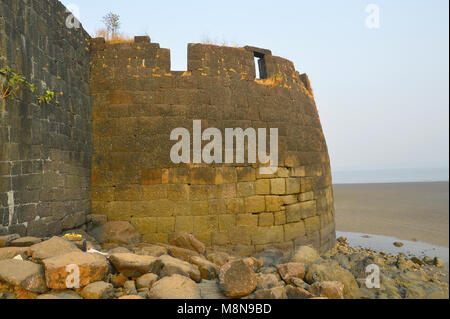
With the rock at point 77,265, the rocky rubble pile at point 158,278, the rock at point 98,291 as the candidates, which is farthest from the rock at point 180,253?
the rock at point 98,291

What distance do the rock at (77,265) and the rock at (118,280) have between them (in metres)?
0.18

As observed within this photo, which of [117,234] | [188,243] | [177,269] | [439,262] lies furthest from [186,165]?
[439,262]

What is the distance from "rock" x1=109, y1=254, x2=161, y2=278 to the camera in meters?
3.11

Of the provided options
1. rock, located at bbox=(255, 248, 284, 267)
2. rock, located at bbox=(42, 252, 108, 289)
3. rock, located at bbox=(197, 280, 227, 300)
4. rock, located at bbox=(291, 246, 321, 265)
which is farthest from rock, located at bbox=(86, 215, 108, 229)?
rock, located at bbox=(291, 246, 321, 265)

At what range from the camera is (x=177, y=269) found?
11.1ft

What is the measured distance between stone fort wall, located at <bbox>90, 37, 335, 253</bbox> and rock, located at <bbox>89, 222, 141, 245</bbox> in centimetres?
17

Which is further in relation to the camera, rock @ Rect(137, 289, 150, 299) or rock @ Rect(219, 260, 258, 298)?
rock @ Rect(219, 260, 258, 298)

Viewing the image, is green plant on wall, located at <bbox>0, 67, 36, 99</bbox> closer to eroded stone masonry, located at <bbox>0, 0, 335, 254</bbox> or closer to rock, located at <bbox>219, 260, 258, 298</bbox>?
eroded stone masonry, located at <bbox>0, 0, 335, 254</bbox>

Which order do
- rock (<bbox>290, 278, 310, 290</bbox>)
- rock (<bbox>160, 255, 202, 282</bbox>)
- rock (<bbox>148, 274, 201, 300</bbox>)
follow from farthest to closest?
rock (<bbox>290, 278, 310, 290</bbox>) < rock (<bbox>160, 255, 202, 282</bbox>) < rock (<bbox>148, 274, 201, 300</bbox>)

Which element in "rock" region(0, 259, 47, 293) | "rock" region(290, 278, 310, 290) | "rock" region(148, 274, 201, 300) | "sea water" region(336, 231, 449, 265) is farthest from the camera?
"sea water" region(336, 231, 449, 265)

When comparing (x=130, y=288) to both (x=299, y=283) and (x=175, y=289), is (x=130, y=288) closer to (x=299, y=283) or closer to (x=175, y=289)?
(x=175, y=289)

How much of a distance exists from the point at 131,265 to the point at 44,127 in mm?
2682

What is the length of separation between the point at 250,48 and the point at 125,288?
5287 millimetres
